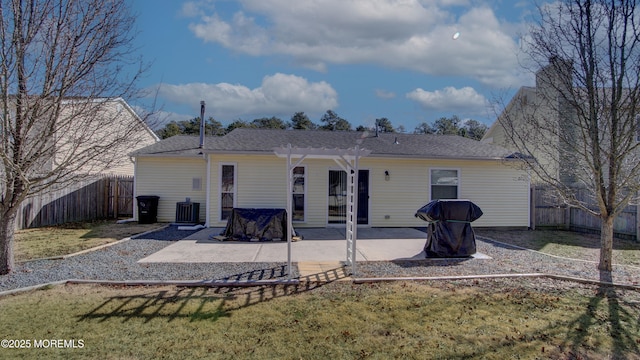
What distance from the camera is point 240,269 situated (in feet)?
19.2

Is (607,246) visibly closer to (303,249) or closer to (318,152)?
(318,152)

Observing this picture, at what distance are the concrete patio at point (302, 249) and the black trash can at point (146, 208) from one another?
10.1 feet

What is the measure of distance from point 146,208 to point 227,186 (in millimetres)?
3233

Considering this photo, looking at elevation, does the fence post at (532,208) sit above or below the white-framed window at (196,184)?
below

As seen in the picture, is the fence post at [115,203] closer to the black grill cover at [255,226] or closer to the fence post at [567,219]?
the black grill cover at [255,226]

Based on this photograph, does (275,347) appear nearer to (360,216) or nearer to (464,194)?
(360,216)

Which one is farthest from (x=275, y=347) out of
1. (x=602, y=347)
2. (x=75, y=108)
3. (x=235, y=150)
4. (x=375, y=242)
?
(x=235, y=150)

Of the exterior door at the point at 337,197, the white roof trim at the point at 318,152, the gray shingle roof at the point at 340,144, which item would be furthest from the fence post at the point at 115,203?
the white roof trim at the point at 318,152

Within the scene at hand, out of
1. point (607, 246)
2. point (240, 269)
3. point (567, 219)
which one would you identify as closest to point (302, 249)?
point (240, 269)

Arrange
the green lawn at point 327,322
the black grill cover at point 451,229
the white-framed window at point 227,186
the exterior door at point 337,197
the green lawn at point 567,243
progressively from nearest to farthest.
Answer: the green lawn at point 327,322 → the black grill cover at point 451,229 → the green lawn at point 567,243 → the white-framed window at point 227,186 → the exterior door at point 337,197

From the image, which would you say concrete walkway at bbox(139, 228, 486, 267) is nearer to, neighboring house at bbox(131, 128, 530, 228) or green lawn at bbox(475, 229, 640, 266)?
neighboring house at bbox(131, 128, 530, 228)

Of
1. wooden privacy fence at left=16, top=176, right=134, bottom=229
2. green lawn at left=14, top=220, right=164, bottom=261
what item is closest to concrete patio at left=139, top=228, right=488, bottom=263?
green lawn at left=14, top=220, right=164, bottom=261

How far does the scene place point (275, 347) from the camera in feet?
10.5

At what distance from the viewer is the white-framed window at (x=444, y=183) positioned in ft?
38.1
